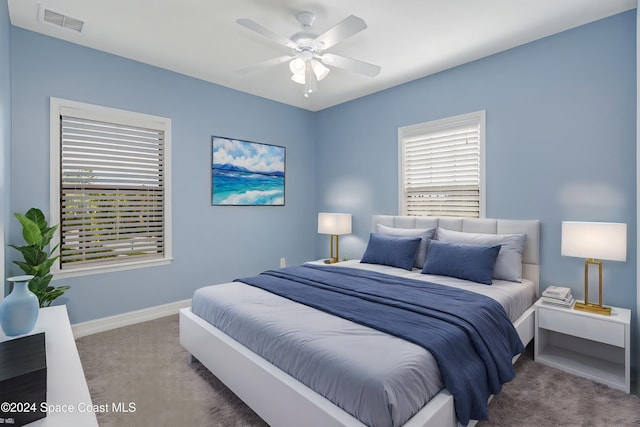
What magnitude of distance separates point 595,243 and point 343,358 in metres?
2.13

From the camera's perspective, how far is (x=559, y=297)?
254 cm

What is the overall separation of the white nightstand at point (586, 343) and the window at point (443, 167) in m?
1.20

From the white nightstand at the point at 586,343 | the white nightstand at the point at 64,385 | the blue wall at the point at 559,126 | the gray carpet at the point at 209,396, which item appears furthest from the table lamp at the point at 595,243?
the white nightstand at the point at 64,385

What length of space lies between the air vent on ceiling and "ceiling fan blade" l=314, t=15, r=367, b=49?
2.07 meters

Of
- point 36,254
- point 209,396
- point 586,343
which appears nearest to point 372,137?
point 586,343

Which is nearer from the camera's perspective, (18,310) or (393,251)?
(18,310)

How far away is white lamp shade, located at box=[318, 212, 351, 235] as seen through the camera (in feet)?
14.2

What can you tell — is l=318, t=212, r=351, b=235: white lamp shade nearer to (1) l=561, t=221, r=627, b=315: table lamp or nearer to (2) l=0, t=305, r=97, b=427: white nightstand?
(1) l=561, t=221, r=627, b=315: table lamp

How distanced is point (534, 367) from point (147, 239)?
382 centimetres

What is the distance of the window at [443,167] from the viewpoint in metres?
3.45

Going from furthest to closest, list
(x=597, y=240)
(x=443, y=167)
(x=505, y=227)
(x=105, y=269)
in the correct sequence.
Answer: (x=443, y=167), (x=105, y=269), (x=505, y=227), (x=597, y=240)

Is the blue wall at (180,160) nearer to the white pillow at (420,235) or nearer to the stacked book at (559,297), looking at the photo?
the white pillow at (420,235)

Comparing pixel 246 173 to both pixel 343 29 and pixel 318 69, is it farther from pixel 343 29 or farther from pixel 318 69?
pixel 343 29

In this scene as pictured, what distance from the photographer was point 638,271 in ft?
7.65
